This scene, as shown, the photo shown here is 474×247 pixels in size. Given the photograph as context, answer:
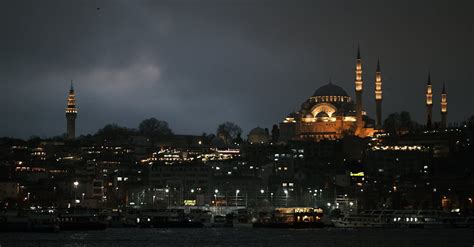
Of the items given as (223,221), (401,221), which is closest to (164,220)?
(223,221)

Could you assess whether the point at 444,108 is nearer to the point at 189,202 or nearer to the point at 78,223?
the point at 189,202

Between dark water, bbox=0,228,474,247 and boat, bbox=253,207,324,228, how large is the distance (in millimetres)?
3143

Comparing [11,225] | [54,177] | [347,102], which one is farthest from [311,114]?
[11,225]

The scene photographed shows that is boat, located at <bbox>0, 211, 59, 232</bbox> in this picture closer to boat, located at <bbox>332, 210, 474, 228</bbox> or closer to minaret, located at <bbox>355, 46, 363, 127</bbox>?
boat, located at <bbox>332, 210, 474, 228</bbox>

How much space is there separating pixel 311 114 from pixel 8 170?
40.1m

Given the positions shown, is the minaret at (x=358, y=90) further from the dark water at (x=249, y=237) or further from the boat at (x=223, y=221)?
the dark water at (x=249, y=237)

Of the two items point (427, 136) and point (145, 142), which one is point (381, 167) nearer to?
point (427, 136)

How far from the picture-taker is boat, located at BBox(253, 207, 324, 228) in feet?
282

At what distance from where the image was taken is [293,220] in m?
86.6

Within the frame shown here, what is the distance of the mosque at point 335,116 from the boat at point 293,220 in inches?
2086

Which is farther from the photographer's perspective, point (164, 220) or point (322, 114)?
point (322, 114)

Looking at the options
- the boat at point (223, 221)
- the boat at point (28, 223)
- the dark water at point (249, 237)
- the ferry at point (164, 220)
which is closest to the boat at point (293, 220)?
the boat at point (223, 221)

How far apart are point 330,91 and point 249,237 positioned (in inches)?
3384

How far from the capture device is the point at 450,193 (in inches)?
4291
